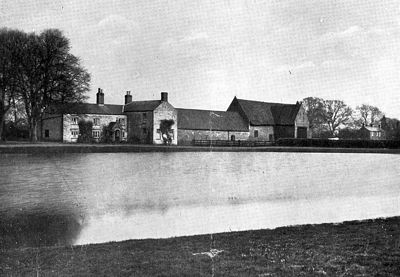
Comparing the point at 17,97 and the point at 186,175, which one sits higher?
the point at 17,97

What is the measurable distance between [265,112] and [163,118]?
23751mm

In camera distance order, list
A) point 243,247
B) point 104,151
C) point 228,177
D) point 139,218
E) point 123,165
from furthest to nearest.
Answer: point 104,151
point 123,165
point 228,177
point 139,218
point 243,247

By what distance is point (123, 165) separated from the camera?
31.6 m

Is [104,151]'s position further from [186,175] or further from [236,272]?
[236,272]

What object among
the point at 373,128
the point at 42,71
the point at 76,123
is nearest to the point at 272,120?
the point at 76,123

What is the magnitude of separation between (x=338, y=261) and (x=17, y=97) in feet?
143

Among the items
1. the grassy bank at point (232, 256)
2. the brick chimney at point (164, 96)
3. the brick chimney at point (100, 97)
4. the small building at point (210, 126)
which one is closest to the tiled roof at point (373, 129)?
the small building at point (210, 126)

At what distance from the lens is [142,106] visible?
61.0 m

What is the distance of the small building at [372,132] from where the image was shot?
101 m

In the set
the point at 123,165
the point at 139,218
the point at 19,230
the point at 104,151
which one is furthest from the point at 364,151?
the point at 19,230

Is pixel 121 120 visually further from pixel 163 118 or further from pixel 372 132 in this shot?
pixel 372 132

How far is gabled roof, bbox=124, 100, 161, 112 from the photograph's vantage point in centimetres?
6009

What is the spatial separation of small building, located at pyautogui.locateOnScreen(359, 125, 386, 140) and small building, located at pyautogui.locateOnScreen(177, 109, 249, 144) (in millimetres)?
39853

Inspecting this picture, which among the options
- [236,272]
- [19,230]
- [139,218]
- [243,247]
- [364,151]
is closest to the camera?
[236,272]
